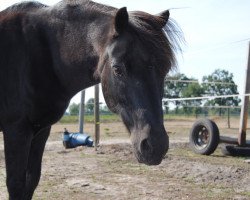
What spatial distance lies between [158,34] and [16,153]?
1.32 metres

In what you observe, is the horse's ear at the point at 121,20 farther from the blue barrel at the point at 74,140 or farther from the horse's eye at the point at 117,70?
the blue barrel at the point at 74,140

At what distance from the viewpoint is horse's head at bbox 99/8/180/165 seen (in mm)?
2242

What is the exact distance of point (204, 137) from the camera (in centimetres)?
864

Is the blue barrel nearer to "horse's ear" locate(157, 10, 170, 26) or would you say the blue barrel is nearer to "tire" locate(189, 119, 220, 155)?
"tire" locate(189, 119, 220, 155)

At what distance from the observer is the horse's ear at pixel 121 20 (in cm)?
244

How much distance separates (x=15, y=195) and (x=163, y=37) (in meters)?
1.59

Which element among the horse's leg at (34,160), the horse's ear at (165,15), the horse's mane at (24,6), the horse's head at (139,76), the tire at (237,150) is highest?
the horse's mane at (24,6)

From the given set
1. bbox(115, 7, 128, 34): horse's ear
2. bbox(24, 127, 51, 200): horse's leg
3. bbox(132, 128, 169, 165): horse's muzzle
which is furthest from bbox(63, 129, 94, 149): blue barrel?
bbox(132, 128, 169, 165): horse's muzzle

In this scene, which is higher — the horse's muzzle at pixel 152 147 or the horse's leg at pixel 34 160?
the horse's muzzle at pixel 152 147

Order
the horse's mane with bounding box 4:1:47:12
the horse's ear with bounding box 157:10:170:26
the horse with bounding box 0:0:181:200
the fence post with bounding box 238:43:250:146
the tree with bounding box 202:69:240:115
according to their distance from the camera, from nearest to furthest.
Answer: the horse with bounding box 0:0:181:200, the horse's ear with bounding box 157:10:170:26, the horse's mane with bounding box 4:1:47:12, the fence post with bounding box 238:43:250:146, the tree with bounding box 202:69:240:115

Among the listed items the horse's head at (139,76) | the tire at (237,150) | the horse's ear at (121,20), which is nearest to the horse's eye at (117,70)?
the horse's head at (139,76)

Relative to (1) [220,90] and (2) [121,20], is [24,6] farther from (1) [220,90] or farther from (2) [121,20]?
(1) [220,90]

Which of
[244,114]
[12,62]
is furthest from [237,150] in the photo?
[12,62]

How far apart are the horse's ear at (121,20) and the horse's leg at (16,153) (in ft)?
3.34
